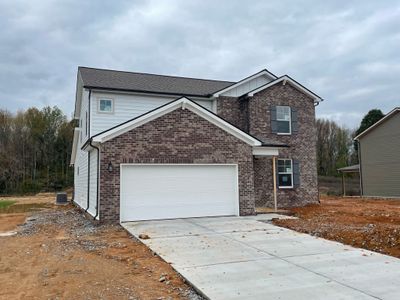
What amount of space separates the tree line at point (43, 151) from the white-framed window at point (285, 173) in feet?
82.8

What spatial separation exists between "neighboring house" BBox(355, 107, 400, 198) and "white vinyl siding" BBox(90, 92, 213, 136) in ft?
56.5

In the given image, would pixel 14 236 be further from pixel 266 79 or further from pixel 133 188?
pixel 266 79

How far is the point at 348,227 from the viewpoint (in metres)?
11.0

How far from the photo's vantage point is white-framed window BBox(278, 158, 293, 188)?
18344mm

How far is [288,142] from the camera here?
61.4 feet

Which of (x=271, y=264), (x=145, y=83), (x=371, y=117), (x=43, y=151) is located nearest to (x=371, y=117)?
Answer: (x=371, y=117)

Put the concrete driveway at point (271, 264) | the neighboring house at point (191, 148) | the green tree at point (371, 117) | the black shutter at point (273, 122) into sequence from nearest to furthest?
the concrete driveway at point (271, 264)
the neighboring house at point (191, 148)
the black shutter at point (273, 122)
the green tree at point (371, 117)

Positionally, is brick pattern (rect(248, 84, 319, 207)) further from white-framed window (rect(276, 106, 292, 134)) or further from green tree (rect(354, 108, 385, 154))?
green tree (rect(354, 108, 385, 154))

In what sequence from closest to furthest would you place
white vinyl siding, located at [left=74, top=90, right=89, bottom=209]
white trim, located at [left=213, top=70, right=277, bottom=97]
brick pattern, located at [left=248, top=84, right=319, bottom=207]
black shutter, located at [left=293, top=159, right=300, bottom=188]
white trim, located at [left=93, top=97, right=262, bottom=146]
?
white trim, located at [left=93, top=97, right=262, bottom=146] → white vinyl siding, located at [left=74, top=90, right=89, bottom=209] → brick pattern, located at [left=248, top=84, right=319, bottom=207] → white trim, located at [left=213, top=70, right=277, bottom=97] → black shutter, located at [left=293, top=159, right=300, bottom=188]

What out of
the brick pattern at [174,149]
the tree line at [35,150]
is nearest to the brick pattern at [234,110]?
the brick pattern at [174,149]

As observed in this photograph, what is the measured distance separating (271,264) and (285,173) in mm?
12097

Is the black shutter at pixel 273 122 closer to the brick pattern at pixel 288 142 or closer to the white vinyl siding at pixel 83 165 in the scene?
the brick pattern at pixel 288 142

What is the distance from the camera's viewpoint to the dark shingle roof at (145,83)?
1672cm

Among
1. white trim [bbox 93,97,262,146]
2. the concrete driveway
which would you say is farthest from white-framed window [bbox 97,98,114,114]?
the concrete driveway
